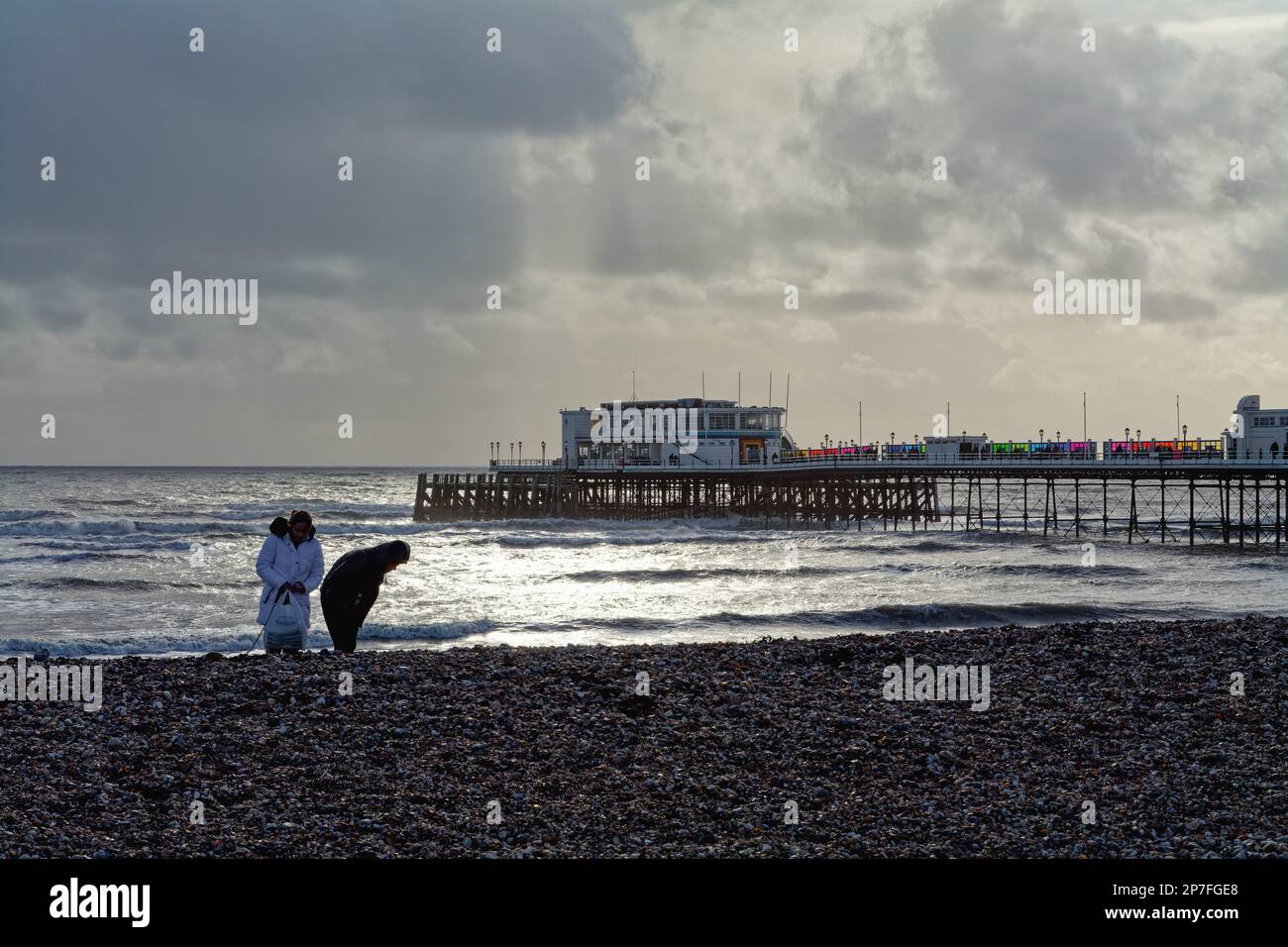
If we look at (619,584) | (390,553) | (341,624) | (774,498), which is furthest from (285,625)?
(774,498)

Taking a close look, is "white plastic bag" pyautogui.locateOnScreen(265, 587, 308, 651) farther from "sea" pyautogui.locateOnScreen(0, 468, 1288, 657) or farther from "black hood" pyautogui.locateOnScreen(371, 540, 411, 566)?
"sea" pyautogui.locateOnScreen(0, 468, 1288, 657)

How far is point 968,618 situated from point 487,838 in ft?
60.4

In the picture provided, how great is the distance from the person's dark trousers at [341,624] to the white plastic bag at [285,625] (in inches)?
28.4

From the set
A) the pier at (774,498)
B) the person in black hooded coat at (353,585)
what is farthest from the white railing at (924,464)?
the person in black hooded coat at (353,585)

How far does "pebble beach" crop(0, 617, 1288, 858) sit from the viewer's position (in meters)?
7.87

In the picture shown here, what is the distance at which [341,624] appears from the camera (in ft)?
46.6

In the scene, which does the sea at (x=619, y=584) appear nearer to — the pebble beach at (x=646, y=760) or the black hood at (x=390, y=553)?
the black hood at (x=390, y=553)

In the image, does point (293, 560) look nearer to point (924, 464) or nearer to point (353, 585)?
point (353, 585)

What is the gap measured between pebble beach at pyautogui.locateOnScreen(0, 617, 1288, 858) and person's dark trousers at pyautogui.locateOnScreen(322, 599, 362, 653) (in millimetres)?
1087

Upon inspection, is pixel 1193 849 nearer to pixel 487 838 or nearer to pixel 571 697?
pixel 487 838

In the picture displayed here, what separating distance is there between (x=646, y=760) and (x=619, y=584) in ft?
74.6
